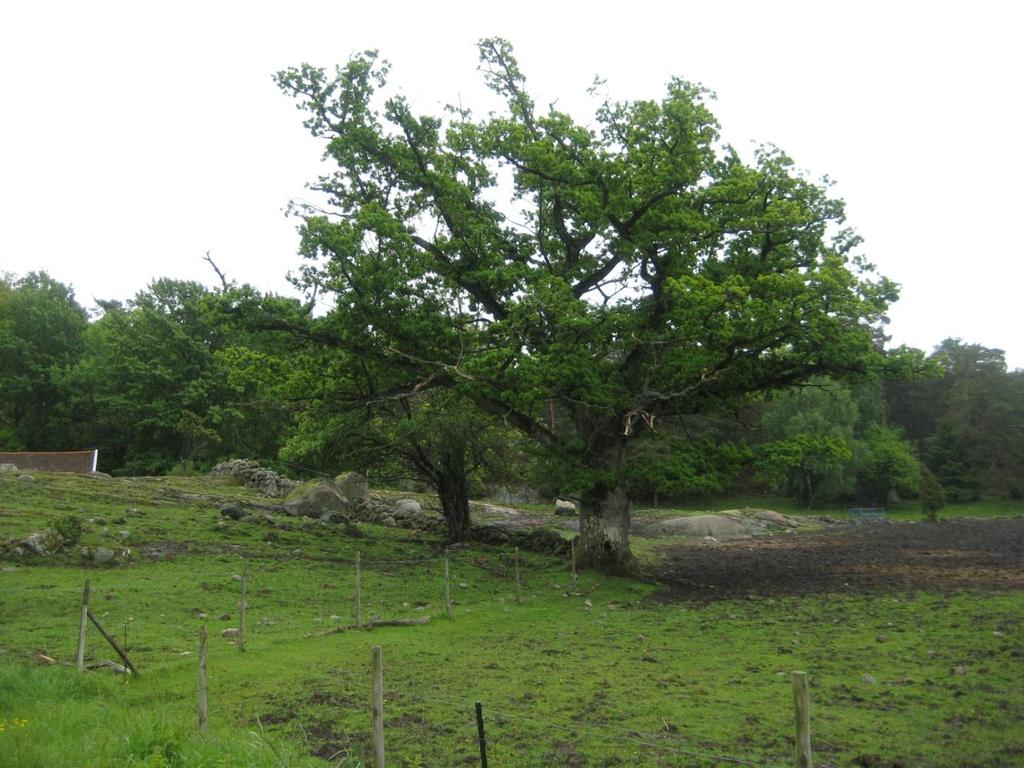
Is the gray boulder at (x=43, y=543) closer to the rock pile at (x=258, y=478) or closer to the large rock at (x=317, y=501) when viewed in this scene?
the large rock at (x=317, y=501)

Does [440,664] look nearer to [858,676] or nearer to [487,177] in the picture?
[858,676]

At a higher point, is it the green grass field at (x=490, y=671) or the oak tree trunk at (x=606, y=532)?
the oak tree trunk at (x=606, y=532)

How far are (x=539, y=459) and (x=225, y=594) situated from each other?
31.7ft

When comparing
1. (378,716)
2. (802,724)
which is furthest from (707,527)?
(802,724)

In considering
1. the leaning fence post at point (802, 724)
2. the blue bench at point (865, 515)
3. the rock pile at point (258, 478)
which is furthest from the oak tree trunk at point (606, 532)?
the blue bench at point (865, 515)

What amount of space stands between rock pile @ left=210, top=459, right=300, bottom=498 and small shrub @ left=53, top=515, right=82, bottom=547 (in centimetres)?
2033

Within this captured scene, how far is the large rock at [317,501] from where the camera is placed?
3591 centimetres

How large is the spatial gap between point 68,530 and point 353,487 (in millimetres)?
20293

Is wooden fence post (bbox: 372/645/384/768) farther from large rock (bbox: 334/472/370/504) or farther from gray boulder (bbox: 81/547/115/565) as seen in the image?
large rock (bbox: 334/472/370/504)

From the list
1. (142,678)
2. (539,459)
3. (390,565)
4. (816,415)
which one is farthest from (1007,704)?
(816,415)

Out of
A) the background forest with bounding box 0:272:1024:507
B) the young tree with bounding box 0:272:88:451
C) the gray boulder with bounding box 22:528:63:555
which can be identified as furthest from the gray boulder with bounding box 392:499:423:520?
the young tree with bounding box 0:272:88:451

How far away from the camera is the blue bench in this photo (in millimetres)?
60703

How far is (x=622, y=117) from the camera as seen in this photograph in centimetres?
2428

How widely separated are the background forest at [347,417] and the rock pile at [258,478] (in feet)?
6.97
